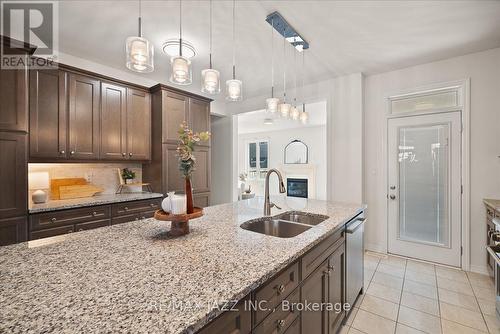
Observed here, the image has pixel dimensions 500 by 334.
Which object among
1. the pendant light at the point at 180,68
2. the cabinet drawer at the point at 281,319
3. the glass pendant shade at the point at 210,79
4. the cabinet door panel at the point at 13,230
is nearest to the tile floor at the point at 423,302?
the cabinet drawer at the point at 281,319

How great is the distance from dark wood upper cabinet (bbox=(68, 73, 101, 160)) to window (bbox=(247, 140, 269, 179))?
6282 millimetres

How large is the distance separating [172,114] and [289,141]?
17.4ft

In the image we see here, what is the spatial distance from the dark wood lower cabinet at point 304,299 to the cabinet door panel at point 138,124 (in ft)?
9.36

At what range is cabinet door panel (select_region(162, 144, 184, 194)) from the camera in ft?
10.7

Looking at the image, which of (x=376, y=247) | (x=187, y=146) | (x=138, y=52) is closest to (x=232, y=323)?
(x=187, y=146)

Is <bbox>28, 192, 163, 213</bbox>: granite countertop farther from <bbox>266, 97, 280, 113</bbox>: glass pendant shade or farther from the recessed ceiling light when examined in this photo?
<bbox>266, 97, 280, 113</bbox>: glass pendant shade

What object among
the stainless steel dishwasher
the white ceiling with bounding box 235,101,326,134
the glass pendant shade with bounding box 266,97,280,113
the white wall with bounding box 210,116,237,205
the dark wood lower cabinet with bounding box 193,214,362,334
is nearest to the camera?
the dark wood lower cabinet with bounding box 193,214,362,334

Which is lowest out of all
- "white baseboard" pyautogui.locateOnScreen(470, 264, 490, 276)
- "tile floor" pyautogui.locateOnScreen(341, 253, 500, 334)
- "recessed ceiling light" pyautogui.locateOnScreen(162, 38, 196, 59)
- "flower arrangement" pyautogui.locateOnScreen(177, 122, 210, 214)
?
"tile floor" pyautogui.locateOnScreen(341, 253, 500, 334)

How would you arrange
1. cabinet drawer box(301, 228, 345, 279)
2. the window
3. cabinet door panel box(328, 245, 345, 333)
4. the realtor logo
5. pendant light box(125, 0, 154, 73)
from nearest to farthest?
cabinet drawer box(301, 228, 345, 279), pendant light box(125, 0, 154, 73), cabinet door panel box(328, 245, 345, 333), the realtor logo, the window

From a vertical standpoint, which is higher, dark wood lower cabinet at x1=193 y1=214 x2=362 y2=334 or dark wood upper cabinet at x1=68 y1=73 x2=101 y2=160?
dark wood upper cabinet at x1=68 y1=73 x2=101 y2=160

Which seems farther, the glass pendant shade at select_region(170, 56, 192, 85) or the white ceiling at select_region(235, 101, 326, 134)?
the white ceiling at select_region(235, 101, 326, 134)

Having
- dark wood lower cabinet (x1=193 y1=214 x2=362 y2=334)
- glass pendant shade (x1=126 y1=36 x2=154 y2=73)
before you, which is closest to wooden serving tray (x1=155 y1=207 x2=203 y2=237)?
dark wood lower cabinet (x1=193 y1=214 x2=362 y2=334)

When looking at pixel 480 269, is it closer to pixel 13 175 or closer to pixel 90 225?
pixel 90 225

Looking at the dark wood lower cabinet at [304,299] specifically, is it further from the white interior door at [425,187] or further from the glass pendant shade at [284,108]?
the white interior door at [425,187]
